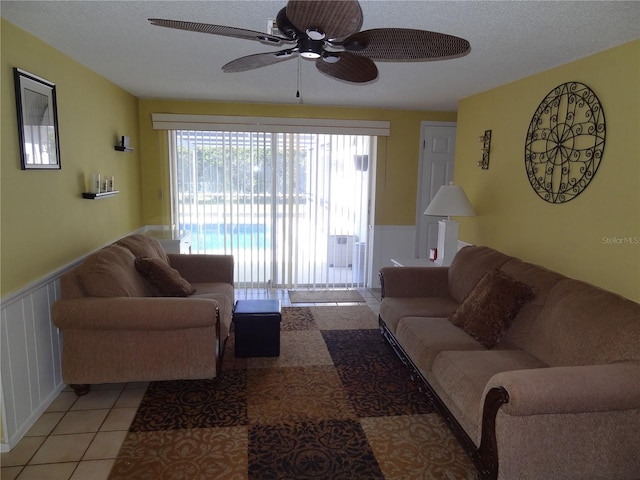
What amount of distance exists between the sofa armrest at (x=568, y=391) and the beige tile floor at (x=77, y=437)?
1990 millimetres

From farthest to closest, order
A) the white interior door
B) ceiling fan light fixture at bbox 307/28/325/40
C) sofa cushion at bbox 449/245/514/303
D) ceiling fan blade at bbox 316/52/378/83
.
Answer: the white interior door → sofa cushion at bbox 449/245/514/303 → ceiling fan blade at bbox 316/52/378/83 → ceiling fan light fixture at bbox 307/28/325/40

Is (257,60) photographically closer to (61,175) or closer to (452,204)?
(61,175)

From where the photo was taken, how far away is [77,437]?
251cm

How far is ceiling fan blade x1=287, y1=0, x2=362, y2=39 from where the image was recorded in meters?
1.38

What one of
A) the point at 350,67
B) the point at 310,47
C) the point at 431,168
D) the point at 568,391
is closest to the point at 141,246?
the point at 350,67

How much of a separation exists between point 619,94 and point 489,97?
156cm

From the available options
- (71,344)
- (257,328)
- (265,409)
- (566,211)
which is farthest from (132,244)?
(566,211)

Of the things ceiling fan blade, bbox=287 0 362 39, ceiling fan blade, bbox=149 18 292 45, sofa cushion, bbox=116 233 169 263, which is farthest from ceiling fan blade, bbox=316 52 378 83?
sofa cushion, bbox=116 233 169 263

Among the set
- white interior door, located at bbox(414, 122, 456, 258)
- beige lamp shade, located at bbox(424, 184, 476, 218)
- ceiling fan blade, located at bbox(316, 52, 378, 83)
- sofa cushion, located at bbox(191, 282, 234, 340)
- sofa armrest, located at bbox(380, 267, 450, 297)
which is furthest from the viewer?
white interior door, located at bbox(414, 122, 456, 258)

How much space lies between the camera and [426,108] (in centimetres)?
541

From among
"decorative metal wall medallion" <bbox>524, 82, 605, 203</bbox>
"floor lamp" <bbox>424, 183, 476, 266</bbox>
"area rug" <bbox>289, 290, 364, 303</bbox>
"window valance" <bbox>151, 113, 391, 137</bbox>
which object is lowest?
"area rug" <bbox>289, 290, 364, 303</bbox>

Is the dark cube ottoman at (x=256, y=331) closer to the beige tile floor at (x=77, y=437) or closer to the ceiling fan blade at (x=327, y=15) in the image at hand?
the beige tile floor at (x=77, y=437)

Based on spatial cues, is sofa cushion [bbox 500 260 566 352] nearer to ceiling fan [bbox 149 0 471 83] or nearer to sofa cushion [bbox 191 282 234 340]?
ceiling fan [bbox 149 0 471 83]

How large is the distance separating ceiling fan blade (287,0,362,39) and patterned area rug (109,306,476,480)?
2054mm
